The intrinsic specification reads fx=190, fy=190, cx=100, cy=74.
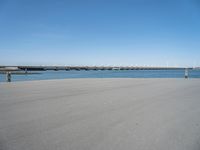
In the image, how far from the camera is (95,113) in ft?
17.4

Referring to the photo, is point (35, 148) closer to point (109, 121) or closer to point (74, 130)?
point (74, 130)

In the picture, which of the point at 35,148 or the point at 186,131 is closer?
the point at 35,148

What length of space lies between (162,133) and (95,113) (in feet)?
6.87

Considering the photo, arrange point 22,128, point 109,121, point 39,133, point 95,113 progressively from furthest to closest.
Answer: point 95,113 < point 109,121 < point 22,128 < point 39,133

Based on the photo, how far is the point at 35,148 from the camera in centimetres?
301

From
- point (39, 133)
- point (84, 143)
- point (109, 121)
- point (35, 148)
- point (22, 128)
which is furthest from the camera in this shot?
point (109, 121)

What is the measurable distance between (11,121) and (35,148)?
72.7 inches

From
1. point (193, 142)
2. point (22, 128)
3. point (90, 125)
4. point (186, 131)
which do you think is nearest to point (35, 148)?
point (22, 128)

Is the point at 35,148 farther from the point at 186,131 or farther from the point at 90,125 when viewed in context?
the point at 186,131

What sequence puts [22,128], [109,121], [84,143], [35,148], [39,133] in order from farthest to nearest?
[109,121] < [22,128] < [39,133] < [84,143] < [35,148]

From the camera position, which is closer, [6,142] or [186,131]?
[6,142]

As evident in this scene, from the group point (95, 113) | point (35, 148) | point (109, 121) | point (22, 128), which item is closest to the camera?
point (35, 148)

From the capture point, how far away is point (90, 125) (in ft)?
13.7

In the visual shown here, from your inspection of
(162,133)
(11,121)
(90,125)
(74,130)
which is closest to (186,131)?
(162,133)
